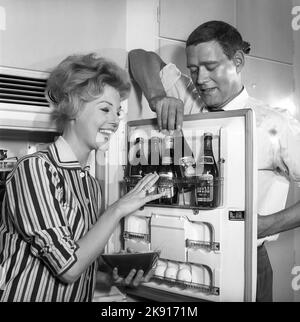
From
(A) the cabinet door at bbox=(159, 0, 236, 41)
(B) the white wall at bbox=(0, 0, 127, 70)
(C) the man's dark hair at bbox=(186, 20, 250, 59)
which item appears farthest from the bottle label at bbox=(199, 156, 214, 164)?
(A) the cabinet door at bbox=(159, 0, 236, 41)

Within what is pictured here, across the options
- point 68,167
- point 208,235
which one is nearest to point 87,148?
point 68,167

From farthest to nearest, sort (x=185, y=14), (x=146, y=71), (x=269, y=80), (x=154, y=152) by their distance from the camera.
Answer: (x=269, y=80) → (x=185, y=14) → (x=146, y=71) → (x=154, y=152)

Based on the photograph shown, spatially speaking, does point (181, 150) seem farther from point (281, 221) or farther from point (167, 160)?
point (281, 221)

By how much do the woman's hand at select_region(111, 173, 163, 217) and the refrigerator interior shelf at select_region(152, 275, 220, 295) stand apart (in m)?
0.26

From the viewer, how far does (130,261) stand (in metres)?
1.26

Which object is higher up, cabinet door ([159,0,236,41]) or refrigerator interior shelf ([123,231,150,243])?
cabinet door ([159,0,236,41])

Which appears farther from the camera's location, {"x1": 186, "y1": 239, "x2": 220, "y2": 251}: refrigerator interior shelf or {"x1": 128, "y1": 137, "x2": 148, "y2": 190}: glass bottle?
{"x1": 128, "y1": 137, "x2": 148, "y2": 190}: glass bottle

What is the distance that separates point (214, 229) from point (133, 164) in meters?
0.39

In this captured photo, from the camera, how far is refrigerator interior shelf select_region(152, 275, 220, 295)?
3.98 feet

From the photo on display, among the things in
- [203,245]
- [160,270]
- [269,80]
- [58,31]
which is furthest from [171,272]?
[269,80]

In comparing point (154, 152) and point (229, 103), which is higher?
point (229, 103)

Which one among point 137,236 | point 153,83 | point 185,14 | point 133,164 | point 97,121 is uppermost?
point 185,14

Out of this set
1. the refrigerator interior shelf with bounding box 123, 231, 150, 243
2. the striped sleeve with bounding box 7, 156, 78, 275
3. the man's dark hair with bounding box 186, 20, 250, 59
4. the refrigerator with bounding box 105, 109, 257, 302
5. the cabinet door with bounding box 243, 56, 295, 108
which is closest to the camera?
the striped sleeve with bounding box 7, 156, 78, 275

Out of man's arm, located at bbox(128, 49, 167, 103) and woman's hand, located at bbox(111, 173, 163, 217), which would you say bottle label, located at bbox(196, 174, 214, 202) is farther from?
man's arm, located at bbox(128, 49, 167, 103)
